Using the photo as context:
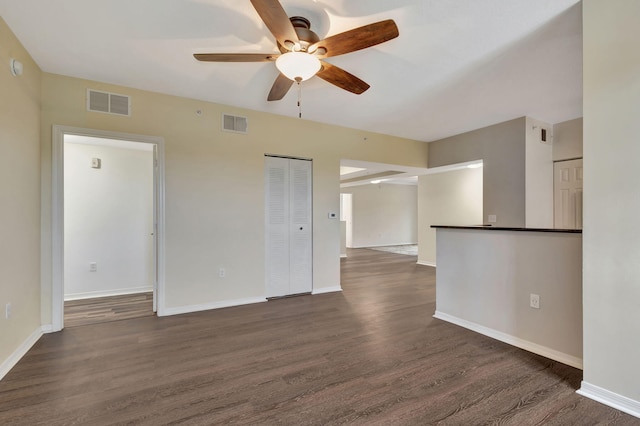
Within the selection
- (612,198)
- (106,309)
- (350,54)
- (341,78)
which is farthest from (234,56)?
(106,309)

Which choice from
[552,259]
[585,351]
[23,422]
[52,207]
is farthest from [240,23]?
[585,351]

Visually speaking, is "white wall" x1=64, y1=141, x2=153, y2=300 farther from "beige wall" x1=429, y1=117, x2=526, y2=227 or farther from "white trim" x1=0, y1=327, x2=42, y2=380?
"beige wall" x1=429, y1=117, x2=526, y2=227

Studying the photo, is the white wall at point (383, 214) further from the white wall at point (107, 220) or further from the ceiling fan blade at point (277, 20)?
the ceiling fan blade at point (277, 20)

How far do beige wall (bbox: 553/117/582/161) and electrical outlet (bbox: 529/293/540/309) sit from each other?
296 centimetres

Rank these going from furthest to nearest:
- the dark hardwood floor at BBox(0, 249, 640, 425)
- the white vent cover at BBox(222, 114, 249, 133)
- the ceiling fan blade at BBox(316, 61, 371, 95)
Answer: the white vent cover at BBox(222, 114, 249, 133), the ceiling fan blade at BBox(316, 61, 371, 95), the dark hardwood floor at BBox(0, 249, 640, 425)

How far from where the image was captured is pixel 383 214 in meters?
11.1

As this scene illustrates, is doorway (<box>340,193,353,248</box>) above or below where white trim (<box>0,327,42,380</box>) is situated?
above

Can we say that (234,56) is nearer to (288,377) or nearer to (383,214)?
(288,377)

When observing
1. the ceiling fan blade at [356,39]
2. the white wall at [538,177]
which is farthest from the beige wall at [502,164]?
the ceiling fan blade at [356,39]

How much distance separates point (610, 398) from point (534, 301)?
0.82 m

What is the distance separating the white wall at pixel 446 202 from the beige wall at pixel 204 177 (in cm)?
344

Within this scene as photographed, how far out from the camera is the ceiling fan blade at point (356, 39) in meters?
1.79

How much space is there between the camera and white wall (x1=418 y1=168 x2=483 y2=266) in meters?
6.33

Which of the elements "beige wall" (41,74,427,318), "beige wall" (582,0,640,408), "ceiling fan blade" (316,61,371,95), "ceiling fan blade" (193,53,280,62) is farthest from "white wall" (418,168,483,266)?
"ceiling fan blade" (193,53,280,62)
